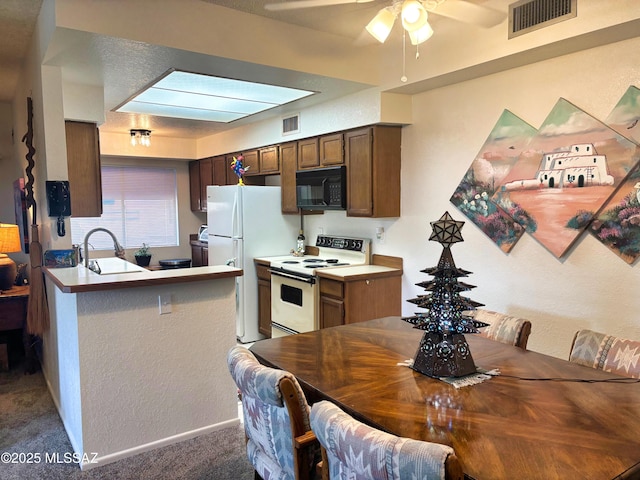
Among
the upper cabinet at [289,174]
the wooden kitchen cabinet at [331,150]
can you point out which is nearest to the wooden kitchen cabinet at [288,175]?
the upper cabinet at [289,174]

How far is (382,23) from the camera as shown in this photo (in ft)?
6.55

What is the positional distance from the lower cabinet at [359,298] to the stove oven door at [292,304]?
0.10m

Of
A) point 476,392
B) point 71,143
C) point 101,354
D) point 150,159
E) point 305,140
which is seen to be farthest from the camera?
point 150,159

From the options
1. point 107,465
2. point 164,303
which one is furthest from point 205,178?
point 107,465

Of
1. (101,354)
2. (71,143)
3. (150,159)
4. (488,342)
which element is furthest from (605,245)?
(150,159)

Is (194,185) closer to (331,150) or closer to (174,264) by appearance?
(174,264)

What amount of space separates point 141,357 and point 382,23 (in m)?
2.16

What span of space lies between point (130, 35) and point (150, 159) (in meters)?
4.33

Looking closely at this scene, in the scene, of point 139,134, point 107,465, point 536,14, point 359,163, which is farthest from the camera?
point 139,134

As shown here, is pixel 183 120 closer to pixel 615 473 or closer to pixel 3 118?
pixel 3 118

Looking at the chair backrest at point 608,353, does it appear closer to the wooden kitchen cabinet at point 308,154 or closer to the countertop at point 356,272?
the countertop at point 356,272

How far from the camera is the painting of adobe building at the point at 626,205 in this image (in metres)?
2.43

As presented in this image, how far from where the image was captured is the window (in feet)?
20.6

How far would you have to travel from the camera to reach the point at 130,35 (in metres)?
2.51
